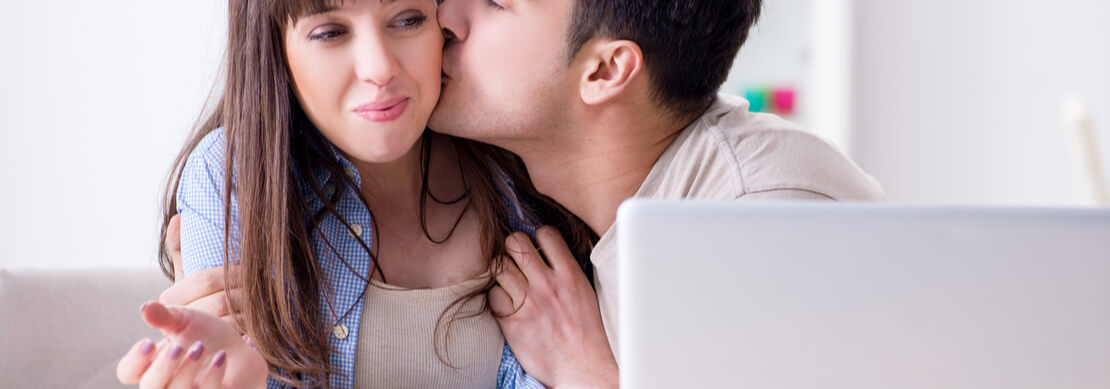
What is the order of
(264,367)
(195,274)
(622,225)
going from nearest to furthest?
(622,225) < (264,367) < (195,274)

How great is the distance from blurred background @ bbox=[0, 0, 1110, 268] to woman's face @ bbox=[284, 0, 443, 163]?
1969mm

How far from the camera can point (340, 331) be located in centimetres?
128

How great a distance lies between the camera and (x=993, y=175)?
3879mm

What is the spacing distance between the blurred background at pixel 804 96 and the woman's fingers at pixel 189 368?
7.76 feet

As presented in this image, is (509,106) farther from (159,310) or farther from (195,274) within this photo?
(159,310)

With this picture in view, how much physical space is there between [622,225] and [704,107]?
88cm

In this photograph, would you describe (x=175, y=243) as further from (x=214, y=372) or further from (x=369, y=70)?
(x=214, y=372)

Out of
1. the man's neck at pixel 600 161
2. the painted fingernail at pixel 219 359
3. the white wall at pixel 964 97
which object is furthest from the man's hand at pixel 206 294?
the white wall at pixel 964 97

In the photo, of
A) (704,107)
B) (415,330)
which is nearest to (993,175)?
(704,107)


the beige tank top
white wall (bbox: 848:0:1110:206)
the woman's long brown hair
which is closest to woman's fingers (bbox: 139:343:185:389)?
the woman's long brown hair

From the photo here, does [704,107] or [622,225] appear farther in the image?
[704,107]

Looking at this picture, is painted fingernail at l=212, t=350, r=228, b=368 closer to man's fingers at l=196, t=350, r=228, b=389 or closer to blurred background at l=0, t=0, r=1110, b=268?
man's fingers at l=196, t=350, r=228, b=389

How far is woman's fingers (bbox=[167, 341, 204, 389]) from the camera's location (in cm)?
85

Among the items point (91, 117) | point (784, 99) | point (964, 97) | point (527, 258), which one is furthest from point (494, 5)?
point (964, 97)
